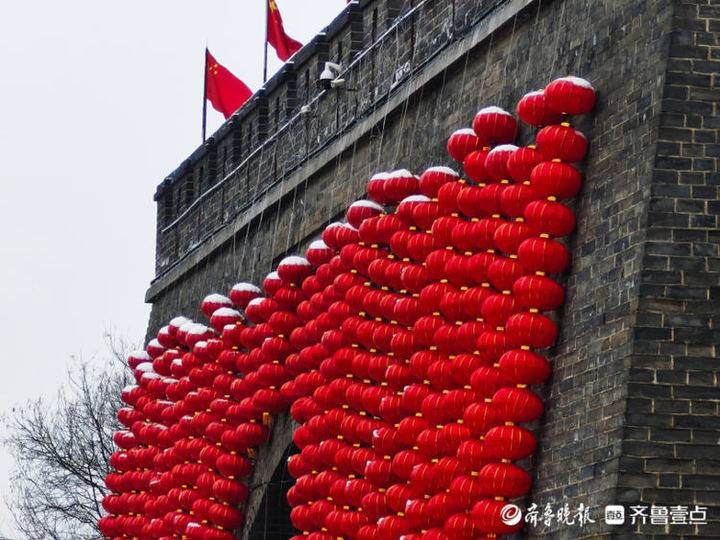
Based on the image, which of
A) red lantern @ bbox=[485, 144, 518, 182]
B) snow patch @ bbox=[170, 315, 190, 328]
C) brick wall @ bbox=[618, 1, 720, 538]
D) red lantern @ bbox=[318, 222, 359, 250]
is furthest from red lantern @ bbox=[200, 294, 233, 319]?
brick wall @ bbox=[618, 1, 720, 538]

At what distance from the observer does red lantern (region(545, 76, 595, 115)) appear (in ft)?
47.6

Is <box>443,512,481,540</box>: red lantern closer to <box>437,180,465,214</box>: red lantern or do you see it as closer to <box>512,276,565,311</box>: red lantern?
<box>512,276,565,311</box>: red lantern

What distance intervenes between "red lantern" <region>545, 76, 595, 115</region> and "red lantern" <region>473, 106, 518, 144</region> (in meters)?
1.09

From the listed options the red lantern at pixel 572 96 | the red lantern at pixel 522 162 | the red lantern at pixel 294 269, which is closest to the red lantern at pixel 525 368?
the red lantern at pixel 522 162

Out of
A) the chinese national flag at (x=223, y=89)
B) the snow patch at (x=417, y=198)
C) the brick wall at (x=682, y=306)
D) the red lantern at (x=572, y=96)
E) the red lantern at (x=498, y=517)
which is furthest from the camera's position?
the chinese national flag at (x=223, y=89)

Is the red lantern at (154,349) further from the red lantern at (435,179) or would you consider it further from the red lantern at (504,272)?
the red lantern at (504,272)

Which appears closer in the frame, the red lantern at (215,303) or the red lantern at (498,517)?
the red lantern at (498,517)

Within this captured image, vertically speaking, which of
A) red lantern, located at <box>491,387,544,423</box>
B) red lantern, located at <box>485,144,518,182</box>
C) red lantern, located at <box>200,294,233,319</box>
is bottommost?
red lantern, located at <box>491,387,544,423</box>

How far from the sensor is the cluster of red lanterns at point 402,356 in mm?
14516

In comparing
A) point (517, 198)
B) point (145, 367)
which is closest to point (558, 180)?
point (517, 198)

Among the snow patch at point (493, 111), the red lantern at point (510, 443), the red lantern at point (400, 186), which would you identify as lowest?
the red lantern at point (510, 443)

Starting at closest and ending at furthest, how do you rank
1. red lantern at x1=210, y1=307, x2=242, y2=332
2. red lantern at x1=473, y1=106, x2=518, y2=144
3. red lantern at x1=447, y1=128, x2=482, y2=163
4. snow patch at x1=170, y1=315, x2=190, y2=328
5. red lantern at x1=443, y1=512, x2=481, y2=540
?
red lantern at x1=443, y1=512, x2=481, y2=540 < red lantern at x1=473, y1=106, x2=518, y2=144 < red lantern at x1=447, y1=128, x2=482, y2=163 < red lantern at x1=210, y1=307, x2=242, y2=332 < snow patch at x1=170, y1=315, x2=190, y2=328

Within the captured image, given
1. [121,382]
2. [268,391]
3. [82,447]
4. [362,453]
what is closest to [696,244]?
[362,453]

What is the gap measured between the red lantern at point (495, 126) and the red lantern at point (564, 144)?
1068 millimetres
